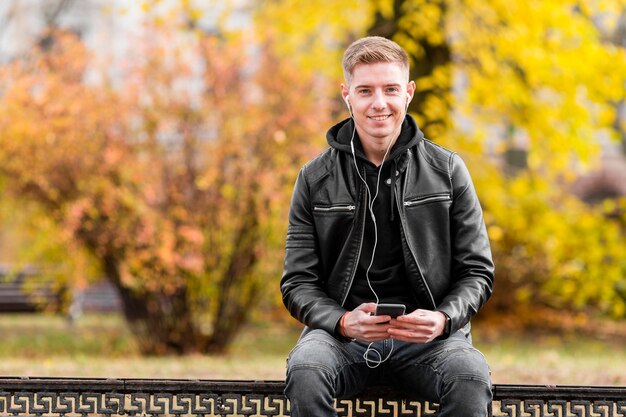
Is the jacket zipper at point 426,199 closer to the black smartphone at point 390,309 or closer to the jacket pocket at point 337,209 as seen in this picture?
the jacket pocket at point 337,209

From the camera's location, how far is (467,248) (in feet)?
11.8

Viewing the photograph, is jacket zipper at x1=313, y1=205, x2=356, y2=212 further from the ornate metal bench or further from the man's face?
the ornate metal bench

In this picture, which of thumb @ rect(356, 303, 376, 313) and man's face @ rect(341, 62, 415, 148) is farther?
man's face @ rect(341, 62, 415, 148)

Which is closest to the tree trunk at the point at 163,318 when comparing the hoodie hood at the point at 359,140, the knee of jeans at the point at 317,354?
the hoodie hood at the point at 359,140

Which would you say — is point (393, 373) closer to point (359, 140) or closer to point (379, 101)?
point (359, 140)

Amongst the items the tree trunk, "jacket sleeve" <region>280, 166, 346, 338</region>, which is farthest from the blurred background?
"jacket sleeve" <region>280, 166, 346, 338</region>

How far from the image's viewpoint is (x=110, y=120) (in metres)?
9.48

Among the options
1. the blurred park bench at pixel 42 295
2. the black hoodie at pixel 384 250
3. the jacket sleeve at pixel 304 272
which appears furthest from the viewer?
the blurred park bench at pixel 42 295

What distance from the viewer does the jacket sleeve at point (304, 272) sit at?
3.54 m

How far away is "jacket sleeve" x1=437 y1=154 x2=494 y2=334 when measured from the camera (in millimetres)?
3551

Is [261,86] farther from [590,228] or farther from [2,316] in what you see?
[2,316]

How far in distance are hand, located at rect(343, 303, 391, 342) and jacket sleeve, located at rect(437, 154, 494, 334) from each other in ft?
0.96

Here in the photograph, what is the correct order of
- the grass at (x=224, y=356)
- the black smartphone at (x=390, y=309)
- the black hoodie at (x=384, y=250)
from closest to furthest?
1. the black smartphone at (x=390, y=309)
2. the black hoodie at (x=384, y=250)
3. the grass at (x=224, y=356)

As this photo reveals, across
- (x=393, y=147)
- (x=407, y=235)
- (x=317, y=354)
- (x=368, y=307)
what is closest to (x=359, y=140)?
(x=393, y=147)
